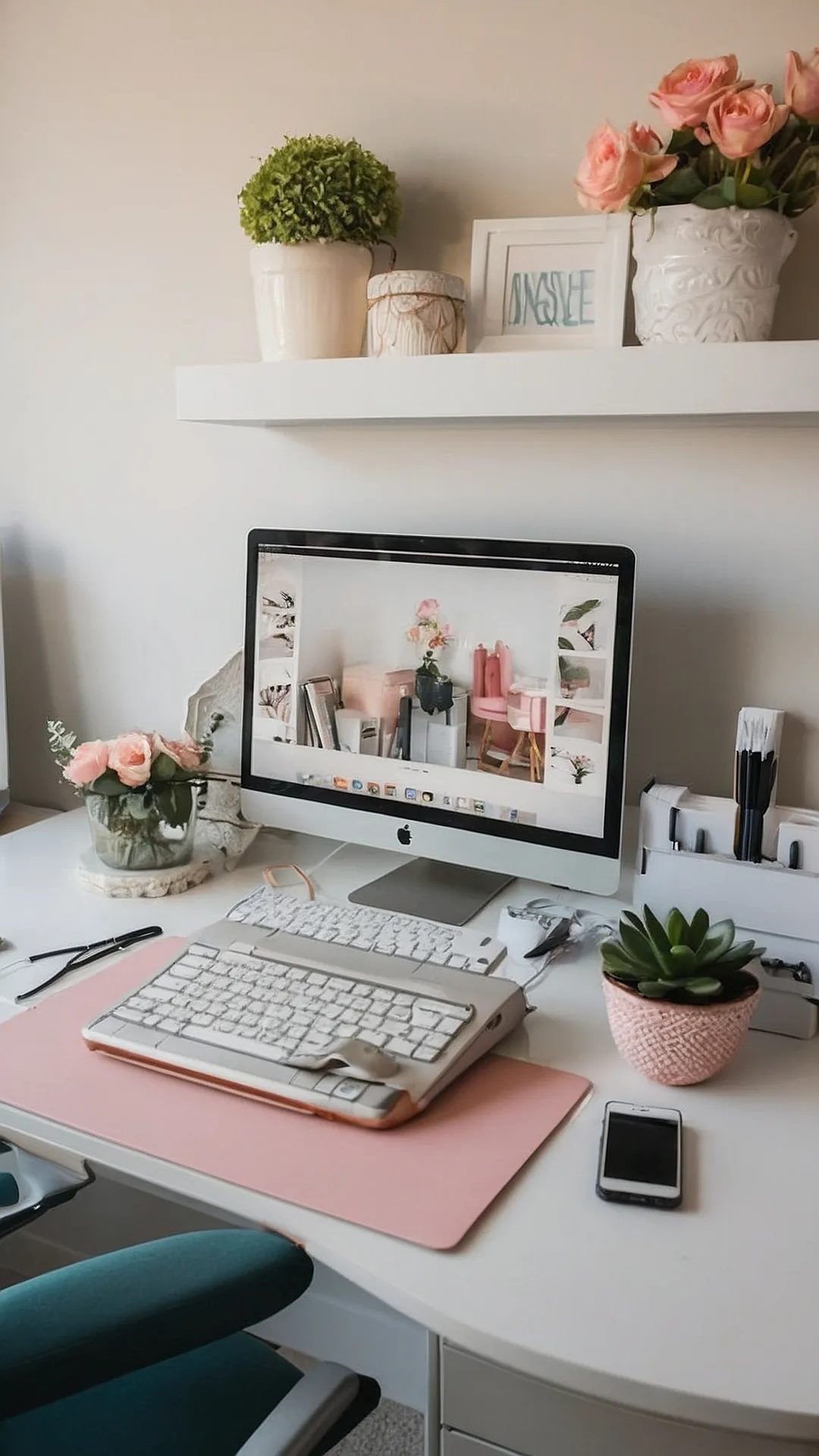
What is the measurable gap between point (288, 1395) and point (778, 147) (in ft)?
4.09

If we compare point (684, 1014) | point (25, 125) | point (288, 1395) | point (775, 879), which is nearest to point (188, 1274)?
point (288, 1395)

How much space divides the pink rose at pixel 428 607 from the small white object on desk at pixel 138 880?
455 millimetres

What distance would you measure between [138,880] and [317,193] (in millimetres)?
880

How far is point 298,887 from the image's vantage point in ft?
4.96

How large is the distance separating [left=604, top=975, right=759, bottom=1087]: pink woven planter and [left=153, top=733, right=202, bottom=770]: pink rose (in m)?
0.70

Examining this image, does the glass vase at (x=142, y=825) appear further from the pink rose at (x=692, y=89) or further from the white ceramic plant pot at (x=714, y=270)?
the pink rose at (x=692, y=89)

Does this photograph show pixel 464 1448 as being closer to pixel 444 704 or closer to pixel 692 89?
pixel 444 704

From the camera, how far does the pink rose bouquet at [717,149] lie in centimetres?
115

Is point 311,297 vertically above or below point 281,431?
above

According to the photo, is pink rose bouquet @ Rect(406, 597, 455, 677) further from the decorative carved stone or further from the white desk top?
the white desk top

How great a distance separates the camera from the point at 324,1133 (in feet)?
3.10

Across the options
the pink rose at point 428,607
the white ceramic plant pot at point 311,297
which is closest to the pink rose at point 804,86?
the white ceramic plant pot at point 311,297

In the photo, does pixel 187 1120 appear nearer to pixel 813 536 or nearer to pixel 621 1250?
pixel 621 1250

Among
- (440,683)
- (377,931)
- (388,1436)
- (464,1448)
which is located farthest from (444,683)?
(388,1436)
